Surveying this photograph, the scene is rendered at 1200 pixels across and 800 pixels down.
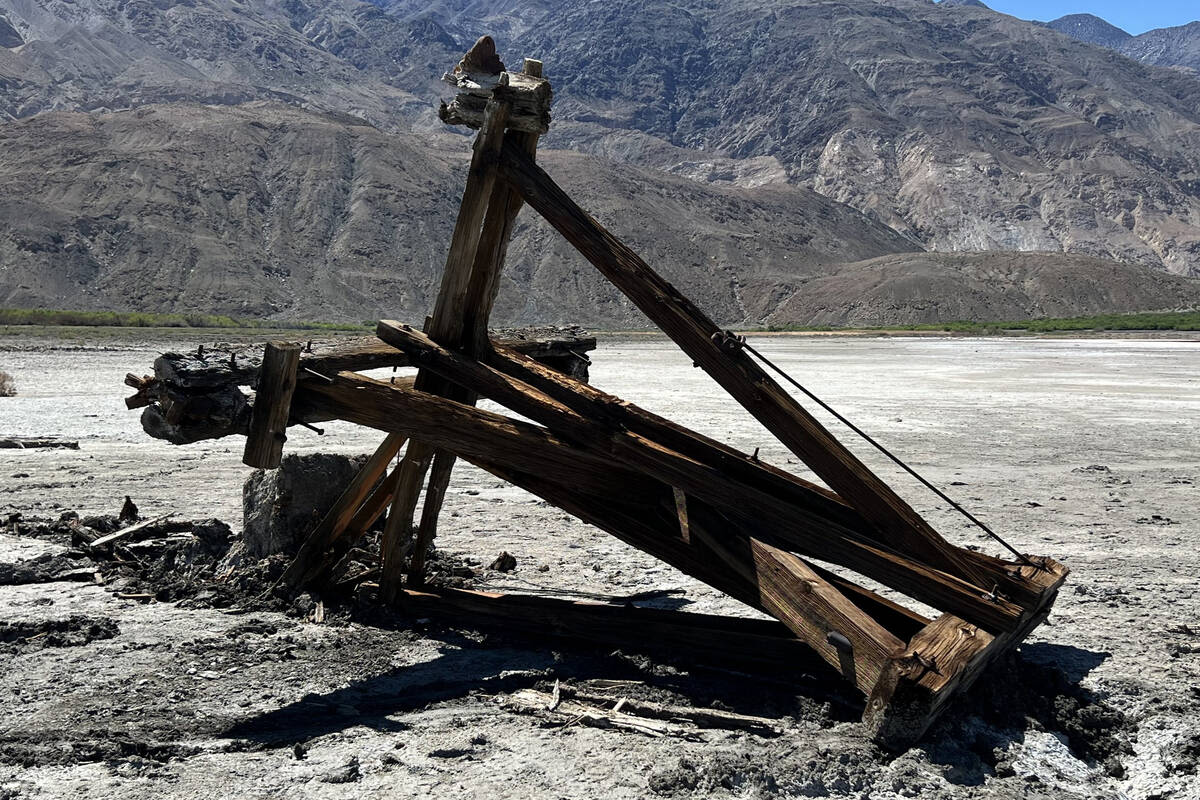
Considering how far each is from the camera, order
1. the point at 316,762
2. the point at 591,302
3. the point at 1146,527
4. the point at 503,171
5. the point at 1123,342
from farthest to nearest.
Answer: the point at 591,302
the point at 1123,342
the point at 1146,527
the point at 503,171
the point at 316,762

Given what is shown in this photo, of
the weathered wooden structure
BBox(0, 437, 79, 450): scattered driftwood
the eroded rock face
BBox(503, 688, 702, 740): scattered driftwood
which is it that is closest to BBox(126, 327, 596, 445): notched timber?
the weathered wooden structure

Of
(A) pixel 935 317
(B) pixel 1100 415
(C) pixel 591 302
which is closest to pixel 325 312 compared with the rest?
(C) pixel 591 302

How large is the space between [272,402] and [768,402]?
248 centimetres

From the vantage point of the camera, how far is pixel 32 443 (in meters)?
13.8

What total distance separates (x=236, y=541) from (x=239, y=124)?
11436 cm

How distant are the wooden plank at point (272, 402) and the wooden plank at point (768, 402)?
1515mm

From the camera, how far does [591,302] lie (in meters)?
93.9

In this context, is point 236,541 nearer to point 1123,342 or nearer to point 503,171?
point 503,171

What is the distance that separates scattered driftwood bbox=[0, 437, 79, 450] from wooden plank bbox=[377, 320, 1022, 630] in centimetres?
1085

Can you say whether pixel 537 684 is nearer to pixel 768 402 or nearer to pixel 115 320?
pixel 768 402

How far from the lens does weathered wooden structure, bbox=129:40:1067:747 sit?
14.7 feet

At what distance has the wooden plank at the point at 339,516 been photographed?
18.9 feet

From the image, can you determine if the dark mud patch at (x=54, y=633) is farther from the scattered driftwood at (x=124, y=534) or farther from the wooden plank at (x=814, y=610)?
the wooden plank at (x=814, y=610)

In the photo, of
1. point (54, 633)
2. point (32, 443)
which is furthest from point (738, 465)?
point (32, 443)
